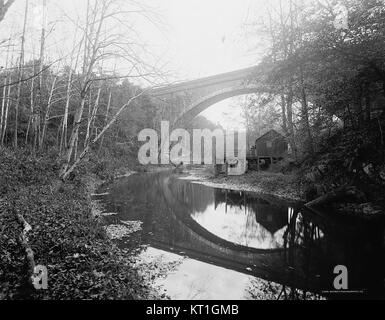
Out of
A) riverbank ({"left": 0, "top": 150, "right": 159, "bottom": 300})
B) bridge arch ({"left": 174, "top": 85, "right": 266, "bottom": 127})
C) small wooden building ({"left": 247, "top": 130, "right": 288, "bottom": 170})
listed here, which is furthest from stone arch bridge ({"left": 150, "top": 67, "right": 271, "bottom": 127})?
riverbank ({"left": 0, "top": 150, "right": 159, "bottom": 300})

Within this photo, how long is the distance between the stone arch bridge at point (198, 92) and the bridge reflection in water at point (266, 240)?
17152 mm

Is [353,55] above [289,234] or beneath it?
above

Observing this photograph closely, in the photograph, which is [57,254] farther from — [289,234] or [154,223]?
[289,234]

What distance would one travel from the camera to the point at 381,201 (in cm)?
938

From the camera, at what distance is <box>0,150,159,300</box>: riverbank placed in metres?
3.94

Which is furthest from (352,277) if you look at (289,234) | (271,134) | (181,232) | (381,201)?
(271,134)

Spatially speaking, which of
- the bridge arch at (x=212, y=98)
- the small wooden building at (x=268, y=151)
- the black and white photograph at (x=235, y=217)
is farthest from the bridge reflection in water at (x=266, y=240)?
the bridge arch at (x=212, y=98)

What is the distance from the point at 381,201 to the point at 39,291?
35.1 feet

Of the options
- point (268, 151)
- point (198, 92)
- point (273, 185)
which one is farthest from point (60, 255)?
point (198, 92)

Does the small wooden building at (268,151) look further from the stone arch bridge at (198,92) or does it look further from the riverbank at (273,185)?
the stone arch bridge at (198,92)

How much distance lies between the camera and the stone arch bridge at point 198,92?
91.6ft

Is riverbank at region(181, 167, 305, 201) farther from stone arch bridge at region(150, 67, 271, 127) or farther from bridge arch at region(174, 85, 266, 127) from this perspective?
stone arch bridge at region(150, 67, 271, 127)

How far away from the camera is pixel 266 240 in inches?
314
